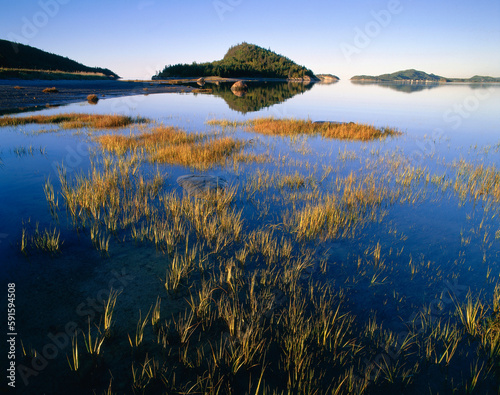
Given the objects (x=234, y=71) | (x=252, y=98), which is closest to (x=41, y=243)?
(x=252, y=98)

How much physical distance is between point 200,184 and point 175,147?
16.1 ft

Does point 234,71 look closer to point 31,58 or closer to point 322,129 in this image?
point 31,58

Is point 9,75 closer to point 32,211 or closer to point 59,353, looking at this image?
point 32,211

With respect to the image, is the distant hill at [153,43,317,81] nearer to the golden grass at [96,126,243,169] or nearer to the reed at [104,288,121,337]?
the golden grass at [96,126,243,169]

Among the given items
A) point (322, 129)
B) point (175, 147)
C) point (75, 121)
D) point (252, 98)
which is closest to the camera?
point (175, 147)

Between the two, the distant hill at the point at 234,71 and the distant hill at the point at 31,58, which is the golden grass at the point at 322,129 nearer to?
the distant hill at the point at 31,58

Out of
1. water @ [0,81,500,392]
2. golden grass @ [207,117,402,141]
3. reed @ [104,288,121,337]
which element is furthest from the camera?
golden grass @ [207,117,402,141]

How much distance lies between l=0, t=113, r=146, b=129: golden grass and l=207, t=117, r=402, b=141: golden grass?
252 inches

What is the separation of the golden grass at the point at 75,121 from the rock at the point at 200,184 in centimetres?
1156

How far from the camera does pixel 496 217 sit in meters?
6.38

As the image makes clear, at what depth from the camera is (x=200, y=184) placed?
7.63 m

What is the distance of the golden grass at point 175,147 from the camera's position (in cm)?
1053

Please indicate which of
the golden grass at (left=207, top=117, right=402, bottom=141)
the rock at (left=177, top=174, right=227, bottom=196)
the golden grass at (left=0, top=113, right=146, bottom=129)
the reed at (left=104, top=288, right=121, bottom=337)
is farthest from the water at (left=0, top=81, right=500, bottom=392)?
the golden grass at (left=0, top=113, right=146, bottom=129)

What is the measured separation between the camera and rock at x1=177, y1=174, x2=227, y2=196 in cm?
729
